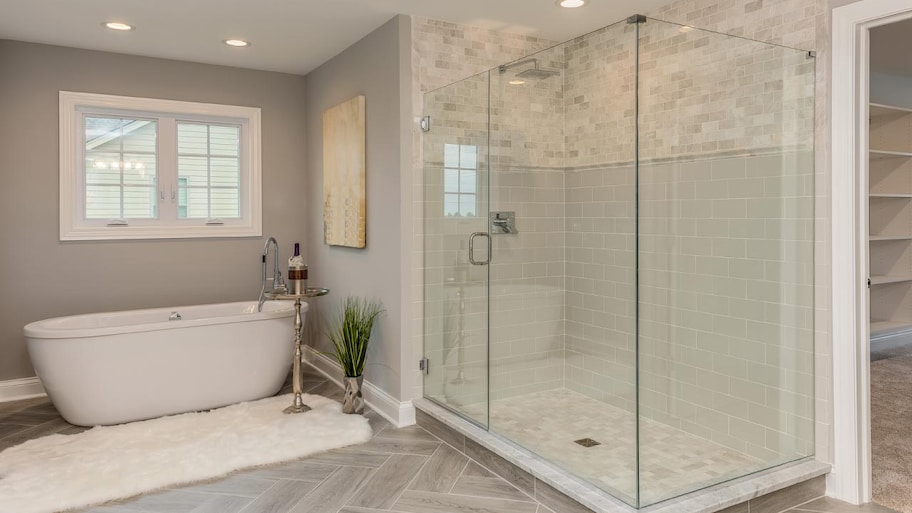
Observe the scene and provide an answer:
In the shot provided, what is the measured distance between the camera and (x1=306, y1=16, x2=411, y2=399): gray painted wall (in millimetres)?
3689

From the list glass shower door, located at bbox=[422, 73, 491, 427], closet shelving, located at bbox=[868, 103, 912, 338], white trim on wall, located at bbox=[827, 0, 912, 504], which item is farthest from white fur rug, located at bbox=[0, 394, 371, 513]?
closet shelving, located at bbox=[868, 103, 912, 338]

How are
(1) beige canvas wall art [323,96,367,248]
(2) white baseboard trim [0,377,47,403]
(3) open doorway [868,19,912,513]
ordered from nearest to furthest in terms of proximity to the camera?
(1) beige canvas wall art [323,96,367,248]
(2) white baseboard trim [0,377,47,403]
(3) open doorway [868,19,912,513]

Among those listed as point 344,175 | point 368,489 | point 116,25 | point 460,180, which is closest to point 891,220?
point 460,180

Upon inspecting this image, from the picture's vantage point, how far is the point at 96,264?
Result: 4.52 metres

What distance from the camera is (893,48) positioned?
4.79m

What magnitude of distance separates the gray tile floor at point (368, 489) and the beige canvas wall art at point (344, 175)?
1450mm

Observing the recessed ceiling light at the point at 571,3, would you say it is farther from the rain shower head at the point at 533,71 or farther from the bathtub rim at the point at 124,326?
the bathtub rim at the point at 124,326

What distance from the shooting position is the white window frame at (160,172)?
14.4ft

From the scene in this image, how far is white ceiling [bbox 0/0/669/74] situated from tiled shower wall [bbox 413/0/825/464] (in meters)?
0.25

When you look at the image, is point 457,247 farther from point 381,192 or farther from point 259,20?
point 259,20

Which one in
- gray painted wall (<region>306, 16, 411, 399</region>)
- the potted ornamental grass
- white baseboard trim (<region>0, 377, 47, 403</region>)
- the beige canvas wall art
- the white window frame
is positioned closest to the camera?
gray painted wall (<region>306, 16, 411, 399</region>)

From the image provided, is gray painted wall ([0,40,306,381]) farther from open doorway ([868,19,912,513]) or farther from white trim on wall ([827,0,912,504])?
open doorway ([868,19,912,513])

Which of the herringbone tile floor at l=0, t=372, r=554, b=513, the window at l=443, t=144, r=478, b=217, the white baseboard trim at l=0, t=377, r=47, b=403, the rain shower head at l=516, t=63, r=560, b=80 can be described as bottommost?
the herringbone tile floor at l=0, t=372, r=554, b=513

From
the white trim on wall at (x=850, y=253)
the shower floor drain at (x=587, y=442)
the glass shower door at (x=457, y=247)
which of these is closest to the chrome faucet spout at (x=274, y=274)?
the glass shower door at (x=457, y=247)
